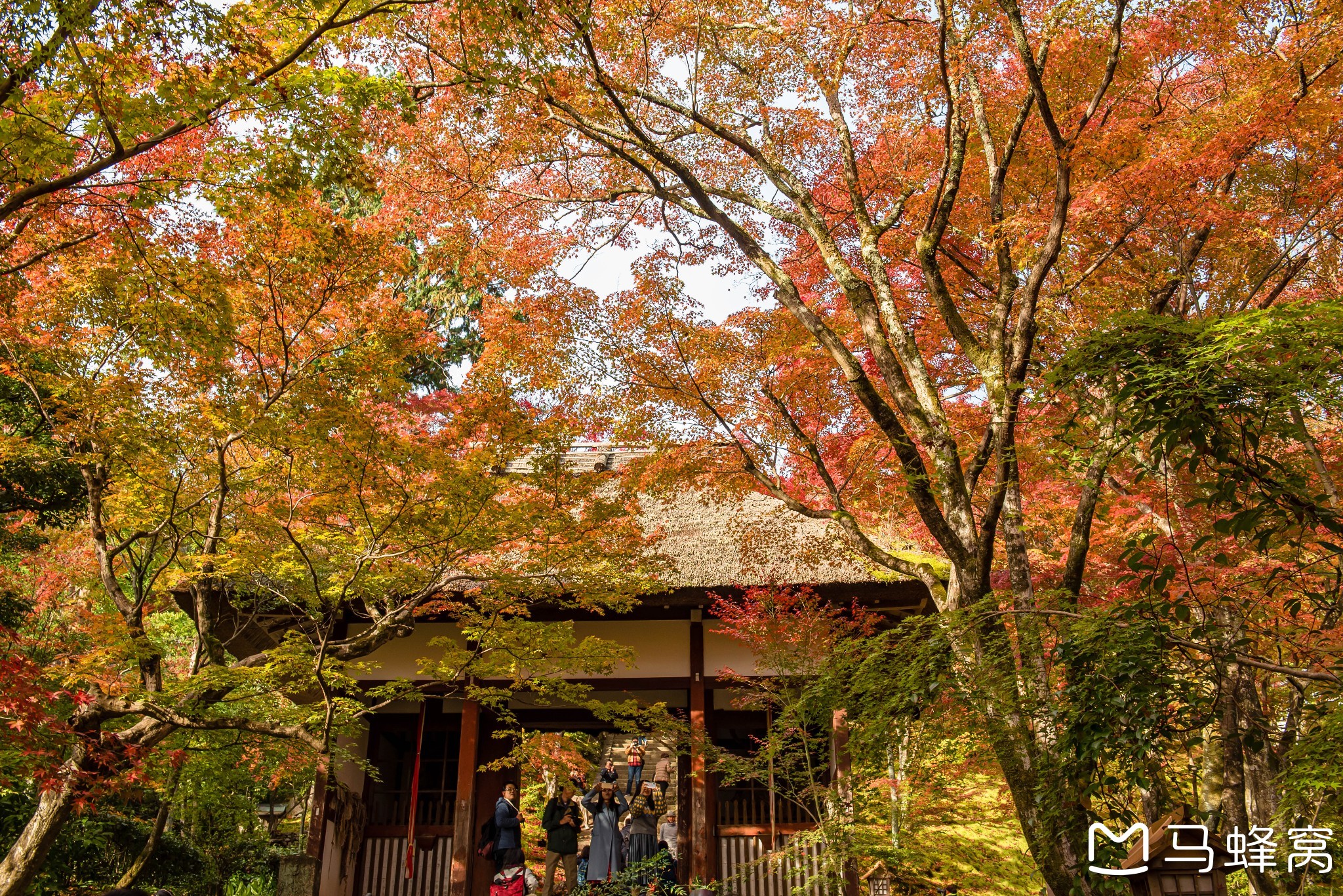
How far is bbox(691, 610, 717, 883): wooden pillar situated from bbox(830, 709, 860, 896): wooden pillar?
129cm

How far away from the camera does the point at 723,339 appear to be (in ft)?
25.1

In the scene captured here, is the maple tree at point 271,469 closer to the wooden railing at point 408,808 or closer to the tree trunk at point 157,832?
the tree trunk at point 157,832

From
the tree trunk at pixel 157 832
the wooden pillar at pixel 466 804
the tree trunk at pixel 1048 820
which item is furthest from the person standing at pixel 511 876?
the tree trunk at pixel 1048 820

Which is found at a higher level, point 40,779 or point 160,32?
point 160,32

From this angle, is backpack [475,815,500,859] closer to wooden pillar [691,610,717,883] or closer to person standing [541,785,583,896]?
person standing [541,785,583,896]

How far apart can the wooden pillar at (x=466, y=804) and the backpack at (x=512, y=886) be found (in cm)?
92

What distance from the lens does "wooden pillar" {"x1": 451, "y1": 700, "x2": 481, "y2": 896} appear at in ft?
28.8

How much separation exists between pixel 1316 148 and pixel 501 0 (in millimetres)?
5705

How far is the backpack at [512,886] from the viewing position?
7887 mm

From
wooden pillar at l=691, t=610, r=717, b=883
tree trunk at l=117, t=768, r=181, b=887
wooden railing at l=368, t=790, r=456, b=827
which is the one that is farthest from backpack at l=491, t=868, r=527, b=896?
tree trunk at l=117, t=768, r=181, b=887

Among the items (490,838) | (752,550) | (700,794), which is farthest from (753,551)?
(490,838)

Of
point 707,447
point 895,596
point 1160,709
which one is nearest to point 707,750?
point 895,596

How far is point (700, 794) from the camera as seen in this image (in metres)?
8.90

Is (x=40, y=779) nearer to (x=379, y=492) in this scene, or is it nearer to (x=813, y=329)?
(x=379, y=492)
